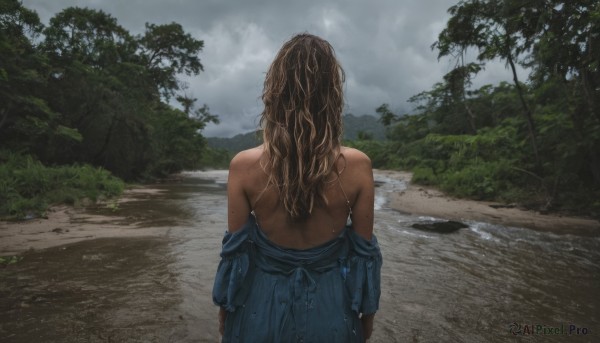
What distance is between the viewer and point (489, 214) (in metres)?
10.3

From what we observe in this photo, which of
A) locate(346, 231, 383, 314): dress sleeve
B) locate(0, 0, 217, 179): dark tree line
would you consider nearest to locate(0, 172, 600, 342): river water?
locate(346, 231, 383, 314): dress sleeve

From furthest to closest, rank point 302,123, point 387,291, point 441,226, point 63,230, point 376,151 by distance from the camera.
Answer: point 376,151 < point 441,226 < point 63,230 < point 387,291 < point 302,123

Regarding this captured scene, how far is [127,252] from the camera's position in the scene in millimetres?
5766

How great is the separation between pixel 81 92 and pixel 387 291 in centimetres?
1763

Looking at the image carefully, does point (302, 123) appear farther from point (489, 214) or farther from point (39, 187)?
point (39, 187)

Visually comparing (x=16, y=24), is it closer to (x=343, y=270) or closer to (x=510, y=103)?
(x=343, y=270)

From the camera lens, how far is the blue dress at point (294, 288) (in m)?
1.41

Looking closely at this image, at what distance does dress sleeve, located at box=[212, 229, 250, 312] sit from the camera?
1.43m

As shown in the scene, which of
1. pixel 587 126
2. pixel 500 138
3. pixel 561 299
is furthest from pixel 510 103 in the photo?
pixel 561 299

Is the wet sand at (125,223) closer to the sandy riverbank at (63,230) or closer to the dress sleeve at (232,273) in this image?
the sandy riverbank at (63,230)

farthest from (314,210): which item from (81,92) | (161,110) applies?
(161,110)

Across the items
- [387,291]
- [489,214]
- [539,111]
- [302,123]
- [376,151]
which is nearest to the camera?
[302,123]

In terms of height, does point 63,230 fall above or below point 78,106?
below

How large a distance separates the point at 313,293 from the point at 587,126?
423 inches
